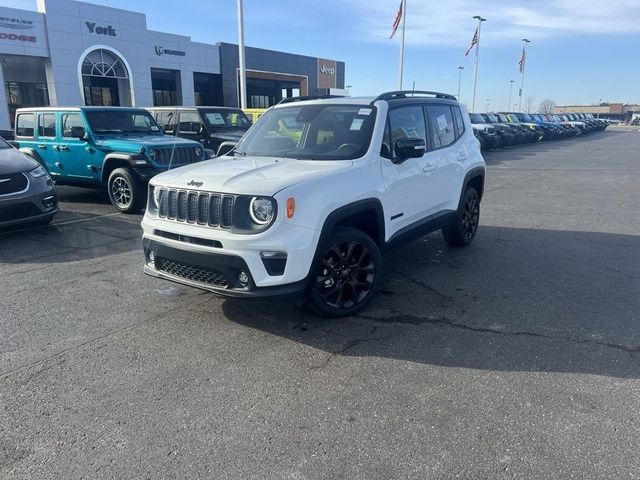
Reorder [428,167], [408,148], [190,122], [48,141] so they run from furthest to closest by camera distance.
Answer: [190,122] → [48,141] → [428,167] → [408,148]

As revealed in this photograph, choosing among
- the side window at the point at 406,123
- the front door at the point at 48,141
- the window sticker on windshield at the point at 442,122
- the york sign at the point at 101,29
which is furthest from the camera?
the york sign at the point at 101,29

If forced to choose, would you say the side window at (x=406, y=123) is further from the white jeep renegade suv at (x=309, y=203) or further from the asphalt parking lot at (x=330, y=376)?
the asphalt parking lot at (x=330, y=376)

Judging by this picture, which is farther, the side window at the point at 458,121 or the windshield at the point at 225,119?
the windshield at the point at 225,119

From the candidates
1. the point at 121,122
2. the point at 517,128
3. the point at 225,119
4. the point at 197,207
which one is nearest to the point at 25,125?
the point at 121,122

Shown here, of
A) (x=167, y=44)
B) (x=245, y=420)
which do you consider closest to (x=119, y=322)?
(x=245, y=420)

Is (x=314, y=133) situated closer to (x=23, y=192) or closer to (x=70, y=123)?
(x=23, y=192)

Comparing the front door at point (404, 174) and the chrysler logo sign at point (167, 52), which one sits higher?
the chrysler logo sign at point (167, 52)

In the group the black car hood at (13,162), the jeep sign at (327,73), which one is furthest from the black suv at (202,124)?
the jeep sign at (327,73)

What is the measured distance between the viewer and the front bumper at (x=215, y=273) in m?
3.80

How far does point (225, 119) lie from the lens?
1466cm

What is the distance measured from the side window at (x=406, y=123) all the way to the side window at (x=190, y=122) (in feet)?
32.0

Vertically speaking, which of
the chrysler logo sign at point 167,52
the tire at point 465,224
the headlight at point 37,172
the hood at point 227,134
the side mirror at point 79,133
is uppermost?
the chrysler logo sign at point 167,52

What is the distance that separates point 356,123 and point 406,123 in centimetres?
72

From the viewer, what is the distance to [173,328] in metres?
4.27
